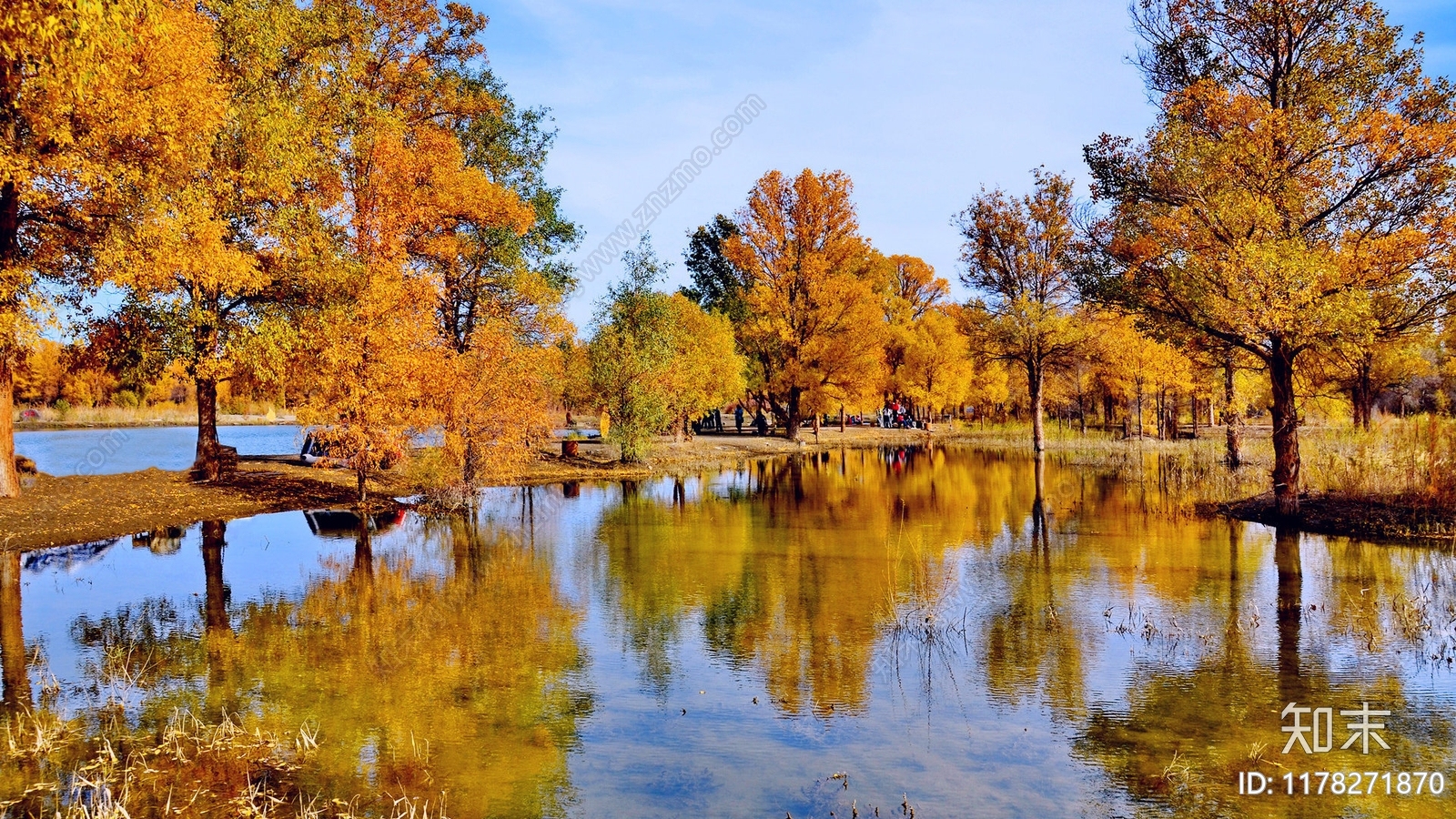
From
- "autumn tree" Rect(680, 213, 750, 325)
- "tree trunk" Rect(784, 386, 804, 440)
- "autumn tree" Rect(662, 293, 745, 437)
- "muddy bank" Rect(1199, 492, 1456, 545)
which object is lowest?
"muddy bank" Rect(1199, 492, 1456, 545)

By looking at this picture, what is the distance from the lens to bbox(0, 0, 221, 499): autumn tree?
18.0m

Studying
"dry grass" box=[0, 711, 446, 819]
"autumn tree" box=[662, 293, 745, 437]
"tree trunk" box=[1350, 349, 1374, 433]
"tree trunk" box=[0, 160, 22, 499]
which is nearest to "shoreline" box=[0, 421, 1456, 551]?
"tree trunk" box=[0, 160, 22, 499]

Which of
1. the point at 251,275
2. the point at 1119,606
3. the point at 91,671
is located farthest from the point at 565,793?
the point at 251,275

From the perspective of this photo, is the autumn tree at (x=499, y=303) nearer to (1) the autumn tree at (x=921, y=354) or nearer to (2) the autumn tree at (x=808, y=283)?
(2) the autumn tree at (x=808, y=283)

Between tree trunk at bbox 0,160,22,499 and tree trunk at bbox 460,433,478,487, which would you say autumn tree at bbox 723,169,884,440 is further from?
tree trunk at bbox 0,160,22,499

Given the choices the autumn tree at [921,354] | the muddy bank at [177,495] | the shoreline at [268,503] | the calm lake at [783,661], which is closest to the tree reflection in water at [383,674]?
the calm lake at [783,661]

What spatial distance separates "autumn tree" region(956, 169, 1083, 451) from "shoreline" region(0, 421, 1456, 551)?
257 inches

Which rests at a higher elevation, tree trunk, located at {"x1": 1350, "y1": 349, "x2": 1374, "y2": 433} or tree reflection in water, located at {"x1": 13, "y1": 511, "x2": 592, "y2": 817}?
tree trunk, located at {"x1": 1350, "y1": 349, "x2": 1374, "y2": 433}

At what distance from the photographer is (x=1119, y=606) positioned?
14.2 m

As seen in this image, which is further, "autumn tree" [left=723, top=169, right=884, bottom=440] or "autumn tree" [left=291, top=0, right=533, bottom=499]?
"autumn tree" [left=723, top=169, right=884, bottom=440]

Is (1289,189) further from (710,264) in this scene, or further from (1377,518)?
(710,264)

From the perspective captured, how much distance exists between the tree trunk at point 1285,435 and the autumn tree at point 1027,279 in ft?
67.3

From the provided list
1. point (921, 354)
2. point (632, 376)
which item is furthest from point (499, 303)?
point (921, 354)

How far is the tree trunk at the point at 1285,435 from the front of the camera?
21750 mm
